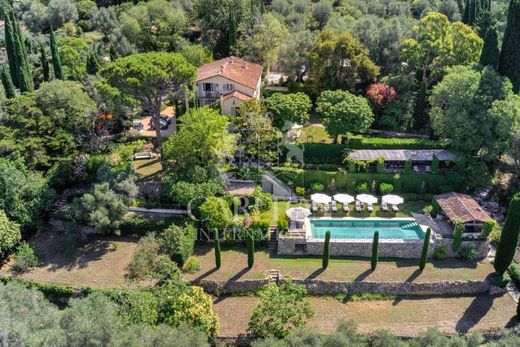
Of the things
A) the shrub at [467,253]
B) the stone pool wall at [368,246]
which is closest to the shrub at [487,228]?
the stone pool wall at [368,246]

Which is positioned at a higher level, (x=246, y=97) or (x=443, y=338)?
(x=246, y=97)

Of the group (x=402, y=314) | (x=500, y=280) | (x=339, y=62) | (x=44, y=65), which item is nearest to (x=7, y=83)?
(x=44, y=65)

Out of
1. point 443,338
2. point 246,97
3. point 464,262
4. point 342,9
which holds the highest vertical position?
point 342,9

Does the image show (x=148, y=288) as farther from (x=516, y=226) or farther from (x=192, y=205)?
(x=516, y=226)

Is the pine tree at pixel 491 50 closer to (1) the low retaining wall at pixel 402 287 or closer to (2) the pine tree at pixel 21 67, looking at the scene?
(1) the low retaining wall at pixel 402 287

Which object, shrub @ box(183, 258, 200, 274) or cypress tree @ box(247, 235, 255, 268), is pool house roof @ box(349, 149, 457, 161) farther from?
→ shrub @ box(183, 258, 200, 274)

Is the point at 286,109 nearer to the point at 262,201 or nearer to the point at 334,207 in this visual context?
the point at 262,201

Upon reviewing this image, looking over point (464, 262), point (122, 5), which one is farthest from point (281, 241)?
point (122, 5)
